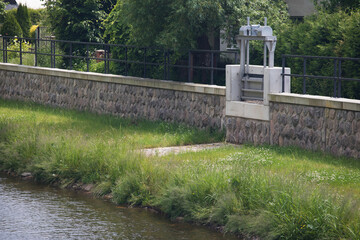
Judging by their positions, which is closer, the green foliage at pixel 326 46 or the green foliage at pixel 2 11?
the green foliage at pixel 326 46

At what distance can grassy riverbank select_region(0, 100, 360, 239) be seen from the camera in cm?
889

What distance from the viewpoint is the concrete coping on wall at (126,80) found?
16547 millimetres

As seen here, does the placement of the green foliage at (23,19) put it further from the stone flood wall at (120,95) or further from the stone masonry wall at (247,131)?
the stone masonry wall at (247,131)

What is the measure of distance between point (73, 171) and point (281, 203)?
4.94 metres

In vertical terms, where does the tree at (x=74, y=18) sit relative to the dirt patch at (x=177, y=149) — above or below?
above

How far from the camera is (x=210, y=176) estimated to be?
1045 cm

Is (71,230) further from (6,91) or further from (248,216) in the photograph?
(6,91)

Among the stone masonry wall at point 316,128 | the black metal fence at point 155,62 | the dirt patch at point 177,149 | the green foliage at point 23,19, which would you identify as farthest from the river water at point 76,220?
the green foliage at point 23,19

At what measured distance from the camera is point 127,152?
1220cm

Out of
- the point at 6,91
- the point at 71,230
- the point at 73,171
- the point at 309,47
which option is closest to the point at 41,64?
the point at 6,91

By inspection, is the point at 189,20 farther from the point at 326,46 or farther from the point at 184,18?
the point at 326,46

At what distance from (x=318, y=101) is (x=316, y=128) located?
0.56 metres

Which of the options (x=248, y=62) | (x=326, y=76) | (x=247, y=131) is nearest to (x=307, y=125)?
(x=247, y=131)

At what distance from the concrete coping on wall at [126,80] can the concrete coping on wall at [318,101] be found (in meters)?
1.94
